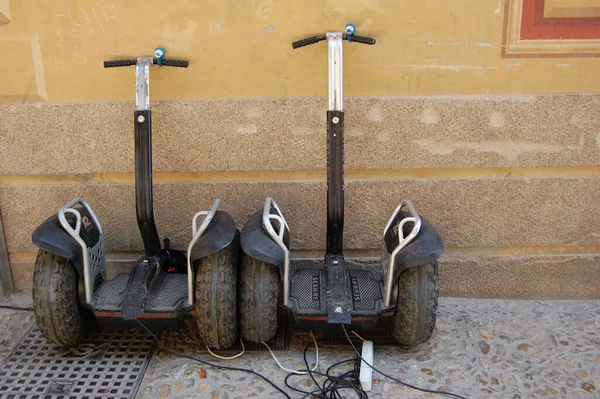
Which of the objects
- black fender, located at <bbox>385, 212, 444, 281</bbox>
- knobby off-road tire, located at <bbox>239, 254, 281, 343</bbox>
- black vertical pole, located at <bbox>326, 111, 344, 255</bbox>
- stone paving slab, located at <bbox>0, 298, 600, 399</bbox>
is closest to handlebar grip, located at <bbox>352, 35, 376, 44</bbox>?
black vertical pole, located at <bbox>326, 111, 344, 255</bbox>

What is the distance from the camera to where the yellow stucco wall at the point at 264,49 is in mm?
3145

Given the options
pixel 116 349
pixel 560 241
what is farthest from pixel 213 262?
pixel 560 241

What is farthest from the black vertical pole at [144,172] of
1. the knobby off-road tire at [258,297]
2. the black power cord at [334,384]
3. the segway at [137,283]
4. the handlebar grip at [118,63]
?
the black power cord at [334,384]

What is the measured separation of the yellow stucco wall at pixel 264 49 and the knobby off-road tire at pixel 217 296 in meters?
1.10

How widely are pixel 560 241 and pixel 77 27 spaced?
132 inches

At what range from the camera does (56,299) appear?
2.78 metres

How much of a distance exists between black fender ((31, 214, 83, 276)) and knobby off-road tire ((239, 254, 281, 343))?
0.88 meters

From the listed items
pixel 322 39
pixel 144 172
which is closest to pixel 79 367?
pixel 144 172

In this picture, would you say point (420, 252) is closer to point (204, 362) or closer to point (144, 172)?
point (204, 362)

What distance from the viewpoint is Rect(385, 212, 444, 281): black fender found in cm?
268

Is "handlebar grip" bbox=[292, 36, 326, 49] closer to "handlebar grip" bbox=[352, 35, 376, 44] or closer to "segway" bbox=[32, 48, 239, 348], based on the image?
"handlebar grip" bbox=[352, 35, 376, 44]

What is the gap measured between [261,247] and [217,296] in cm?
35

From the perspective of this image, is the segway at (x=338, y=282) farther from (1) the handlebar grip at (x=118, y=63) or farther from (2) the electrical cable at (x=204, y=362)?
(1) the handlebar grip at (x=118, y=63)

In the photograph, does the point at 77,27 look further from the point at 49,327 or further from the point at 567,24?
the point at 567,24
